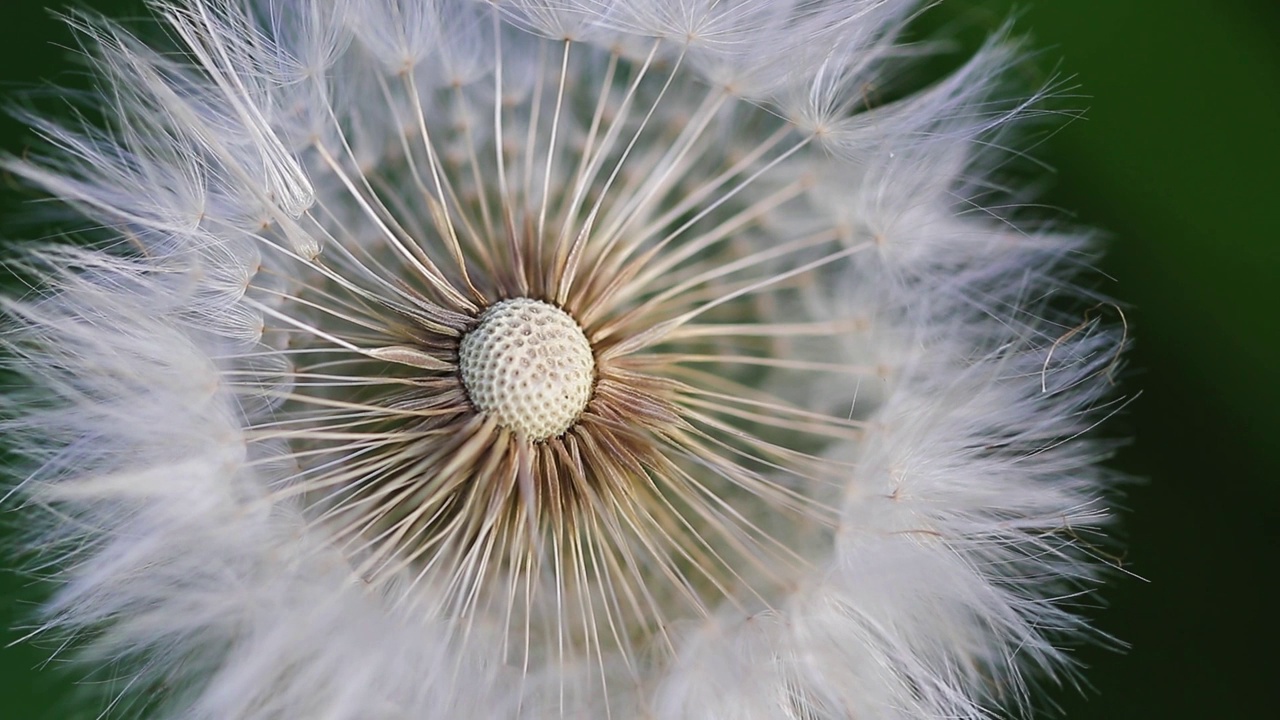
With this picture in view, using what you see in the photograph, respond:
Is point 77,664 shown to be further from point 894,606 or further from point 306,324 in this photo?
point 894,606

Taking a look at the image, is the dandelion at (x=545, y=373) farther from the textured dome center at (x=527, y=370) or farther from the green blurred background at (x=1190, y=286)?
the green blurred background at (x=1190, y=286)

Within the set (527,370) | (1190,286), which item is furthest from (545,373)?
(1190,286)

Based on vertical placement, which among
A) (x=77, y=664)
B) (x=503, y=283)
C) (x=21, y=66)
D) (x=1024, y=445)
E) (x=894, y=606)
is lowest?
(x=77, y=664)

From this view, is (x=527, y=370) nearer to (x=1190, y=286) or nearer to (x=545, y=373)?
(x=545, y=373)


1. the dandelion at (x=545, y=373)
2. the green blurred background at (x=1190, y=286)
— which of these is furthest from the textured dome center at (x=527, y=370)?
the green blurred background at (x=1190, y=286)

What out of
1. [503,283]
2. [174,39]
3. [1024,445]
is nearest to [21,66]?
[174,39]

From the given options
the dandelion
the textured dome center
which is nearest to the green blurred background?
the dandelion

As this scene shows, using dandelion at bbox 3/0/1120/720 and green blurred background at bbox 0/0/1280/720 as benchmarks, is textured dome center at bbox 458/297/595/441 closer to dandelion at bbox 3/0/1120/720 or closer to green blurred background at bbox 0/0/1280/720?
dandelion at bbox 3/0/1120/720
